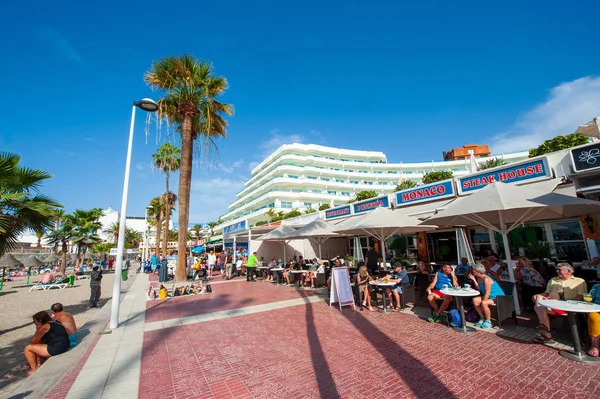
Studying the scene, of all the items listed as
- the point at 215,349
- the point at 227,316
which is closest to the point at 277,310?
the point at 227,316

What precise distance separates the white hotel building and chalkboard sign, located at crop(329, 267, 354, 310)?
43.2 meters

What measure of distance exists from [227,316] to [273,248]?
12526 millimetres

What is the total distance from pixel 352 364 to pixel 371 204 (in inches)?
524

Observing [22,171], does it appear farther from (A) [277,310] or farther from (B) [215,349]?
(A) [277,310]

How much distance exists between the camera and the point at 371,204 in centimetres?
1655

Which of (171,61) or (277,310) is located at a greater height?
(171,61)

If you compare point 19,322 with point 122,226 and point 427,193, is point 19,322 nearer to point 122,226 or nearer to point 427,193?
point 122,226

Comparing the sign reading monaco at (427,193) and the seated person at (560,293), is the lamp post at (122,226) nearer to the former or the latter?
the seated person at (560,293)

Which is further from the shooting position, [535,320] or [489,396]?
[535,320]

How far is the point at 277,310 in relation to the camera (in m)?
7.55

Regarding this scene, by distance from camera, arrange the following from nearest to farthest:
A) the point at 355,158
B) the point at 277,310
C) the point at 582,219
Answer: the point at 277,310
the point at 582,219
the point at 355,158

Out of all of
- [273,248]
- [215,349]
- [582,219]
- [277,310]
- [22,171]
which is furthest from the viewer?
[273,248]

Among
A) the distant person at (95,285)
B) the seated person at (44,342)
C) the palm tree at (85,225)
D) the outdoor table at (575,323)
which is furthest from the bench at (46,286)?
the outdoor table at (575,323)

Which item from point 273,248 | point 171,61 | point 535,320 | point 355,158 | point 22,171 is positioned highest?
point 355,158
